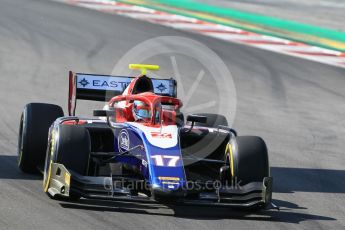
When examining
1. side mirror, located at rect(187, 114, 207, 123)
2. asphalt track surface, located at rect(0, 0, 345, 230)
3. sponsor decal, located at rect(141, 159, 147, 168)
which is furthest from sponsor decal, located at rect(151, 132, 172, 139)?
asphalt track surface, located at rect(0, 0, 345, 230)

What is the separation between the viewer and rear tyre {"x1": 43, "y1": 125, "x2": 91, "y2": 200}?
10.1 meters

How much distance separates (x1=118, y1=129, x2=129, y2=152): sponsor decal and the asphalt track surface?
87cm

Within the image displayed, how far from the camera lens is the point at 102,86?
1263cm

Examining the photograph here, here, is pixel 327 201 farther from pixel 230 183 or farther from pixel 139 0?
pixel 139 0

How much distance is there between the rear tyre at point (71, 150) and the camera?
10062mm

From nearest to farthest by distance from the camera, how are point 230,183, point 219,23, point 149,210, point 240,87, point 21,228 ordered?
point 21,228 → point 149,210 → point 230,183 → point 240,87 → point 219,23

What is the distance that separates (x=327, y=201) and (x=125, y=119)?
8.27 ft

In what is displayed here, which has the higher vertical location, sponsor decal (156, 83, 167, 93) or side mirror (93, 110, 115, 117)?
sponsor decal (156, 83, 167, 93)

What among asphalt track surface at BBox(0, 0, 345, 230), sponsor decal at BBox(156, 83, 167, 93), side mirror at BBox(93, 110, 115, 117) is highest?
sponsor decal at BBox(156, 83, 167, 93)

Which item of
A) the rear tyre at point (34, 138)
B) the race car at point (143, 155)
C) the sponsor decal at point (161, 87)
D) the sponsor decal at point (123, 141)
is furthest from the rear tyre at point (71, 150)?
the sponsor decal at point (161, 87)

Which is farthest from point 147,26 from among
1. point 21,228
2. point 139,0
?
point 21,228

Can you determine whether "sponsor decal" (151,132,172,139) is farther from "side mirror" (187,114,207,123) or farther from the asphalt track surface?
the asphalt track surface

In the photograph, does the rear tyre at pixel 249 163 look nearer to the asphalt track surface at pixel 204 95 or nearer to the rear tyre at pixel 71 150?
the asphalt track surface at pixel 204 95

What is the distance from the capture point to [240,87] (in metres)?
19.0
